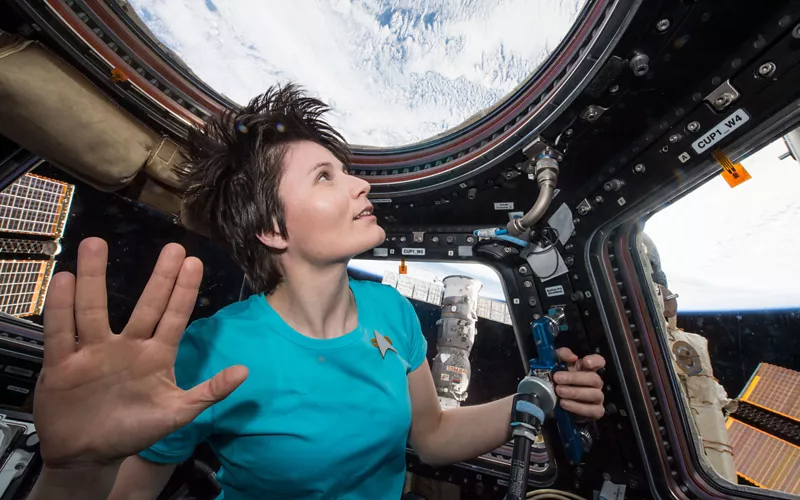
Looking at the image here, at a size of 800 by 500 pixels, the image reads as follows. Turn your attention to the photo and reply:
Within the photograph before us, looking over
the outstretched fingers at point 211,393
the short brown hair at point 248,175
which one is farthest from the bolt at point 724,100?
the outstretched fingers at point 211,393

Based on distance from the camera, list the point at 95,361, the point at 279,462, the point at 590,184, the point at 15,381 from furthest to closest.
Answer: the point at 15,381
the point at 590,184
the point at 279,462
the point at 95,361

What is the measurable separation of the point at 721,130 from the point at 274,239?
2.22m

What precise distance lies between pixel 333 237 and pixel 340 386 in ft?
1.82

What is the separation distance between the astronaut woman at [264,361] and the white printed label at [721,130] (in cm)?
128

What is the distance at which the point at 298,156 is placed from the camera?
4.77ft

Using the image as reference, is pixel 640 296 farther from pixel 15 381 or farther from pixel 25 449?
pixel 15 381

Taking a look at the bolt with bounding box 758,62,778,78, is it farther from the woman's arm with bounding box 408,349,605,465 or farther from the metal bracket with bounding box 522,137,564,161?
the woman's arm with bounding box 408,349,605,465

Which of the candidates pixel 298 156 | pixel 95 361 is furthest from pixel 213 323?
pixel 298 156

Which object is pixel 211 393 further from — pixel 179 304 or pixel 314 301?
pixel 314 301

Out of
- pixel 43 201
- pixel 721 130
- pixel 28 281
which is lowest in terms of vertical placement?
pixel 28 281

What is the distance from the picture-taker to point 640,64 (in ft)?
5.25

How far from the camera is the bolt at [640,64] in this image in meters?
1.59

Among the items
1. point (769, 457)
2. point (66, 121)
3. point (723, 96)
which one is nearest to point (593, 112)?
point (723, 96)

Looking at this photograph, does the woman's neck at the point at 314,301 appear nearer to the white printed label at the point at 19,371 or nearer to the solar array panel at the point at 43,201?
the white printed label at the point at 19,371
